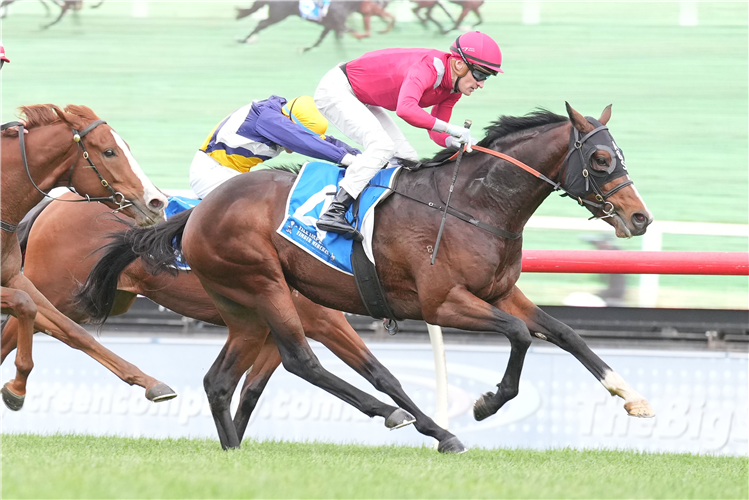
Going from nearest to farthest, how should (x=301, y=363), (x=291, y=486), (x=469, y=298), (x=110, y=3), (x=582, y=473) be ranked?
(x=291, y=486) → (x=582, y=473) → (x=469, y=298) → (x=301, y=363) → (x=110, y=3)

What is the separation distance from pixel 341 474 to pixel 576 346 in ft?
4.11

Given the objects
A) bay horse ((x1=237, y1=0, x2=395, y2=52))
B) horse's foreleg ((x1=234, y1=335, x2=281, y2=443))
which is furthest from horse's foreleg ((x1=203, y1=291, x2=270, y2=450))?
bay horse ((x1=237, y1=0, x2=395, y2=52))

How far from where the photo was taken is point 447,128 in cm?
427

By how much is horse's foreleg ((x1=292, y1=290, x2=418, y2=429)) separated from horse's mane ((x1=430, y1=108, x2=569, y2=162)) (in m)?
1.05

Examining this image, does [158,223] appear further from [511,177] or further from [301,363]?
[511,177]

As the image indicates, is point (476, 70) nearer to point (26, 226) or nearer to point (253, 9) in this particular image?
point (26, 226)

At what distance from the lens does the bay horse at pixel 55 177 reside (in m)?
4.61

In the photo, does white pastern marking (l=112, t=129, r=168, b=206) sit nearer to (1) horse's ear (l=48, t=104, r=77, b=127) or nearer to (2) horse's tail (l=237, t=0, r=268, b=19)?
(1) horse's ear (l=48, t=104, r=77, b=127)

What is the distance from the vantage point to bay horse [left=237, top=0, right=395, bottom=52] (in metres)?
8.27

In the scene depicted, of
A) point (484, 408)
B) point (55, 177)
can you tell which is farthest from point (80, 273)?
point (484, 408)

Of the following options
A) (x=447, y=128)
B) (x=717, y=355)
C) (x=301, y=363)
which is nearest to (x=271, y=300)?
(x=301, y=363)

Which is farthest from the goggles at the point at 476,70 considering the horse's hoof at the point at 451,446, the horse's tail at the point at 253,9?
the horse's tail at the point at 253,9

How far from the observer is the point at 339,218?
14.2 ft

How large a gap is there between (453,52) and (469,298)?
3.72 ft
